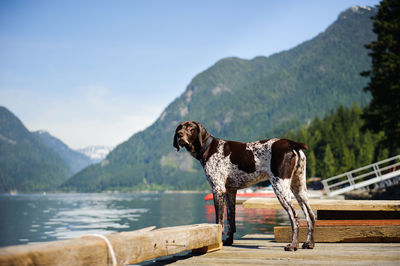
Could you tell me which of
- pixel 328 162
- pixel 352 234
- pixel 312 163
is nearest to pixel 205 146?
pixel 352 234

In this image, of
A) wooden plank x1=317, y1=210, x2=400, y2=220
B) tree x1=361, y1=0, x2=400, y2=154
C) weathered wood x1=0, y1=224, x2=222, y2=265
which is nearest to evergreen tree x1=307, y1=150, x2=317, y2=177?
tree x1=361, y1=0, x2=400, y2=154

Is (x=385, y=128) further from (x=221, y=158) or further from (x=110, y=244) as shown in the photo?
(x=110, y=244)

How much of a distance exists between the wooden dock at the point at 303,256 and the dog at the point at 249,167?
46cm

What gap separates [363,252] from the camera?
5.95m

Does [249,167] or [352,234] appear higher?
[249,167]

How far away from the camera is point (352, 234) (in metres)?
7.31

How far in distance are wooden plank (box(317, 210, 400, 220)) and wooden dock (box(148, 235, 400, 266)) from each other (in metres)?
1.35

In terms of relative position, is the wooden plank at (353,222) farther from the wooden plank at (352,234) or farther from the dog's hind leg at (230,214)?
the dog's hind leg at (230,214)

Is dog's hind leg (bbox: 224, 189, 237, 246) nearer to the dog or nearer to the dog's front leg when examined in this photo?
the dog

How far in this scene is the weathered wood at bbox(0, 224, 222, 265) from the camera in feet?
10.0

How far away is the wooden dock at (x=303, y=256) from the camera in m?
5.27

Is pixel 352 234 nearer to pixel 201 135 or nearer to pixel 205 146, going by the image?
pixel 205 146

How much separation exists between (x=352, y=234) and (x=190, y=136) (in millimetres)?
3406

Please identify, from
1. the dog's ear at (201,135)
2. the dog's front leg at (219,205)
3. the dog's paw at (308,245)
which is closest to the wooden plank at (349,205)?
the dog's front leg at (219,205)
